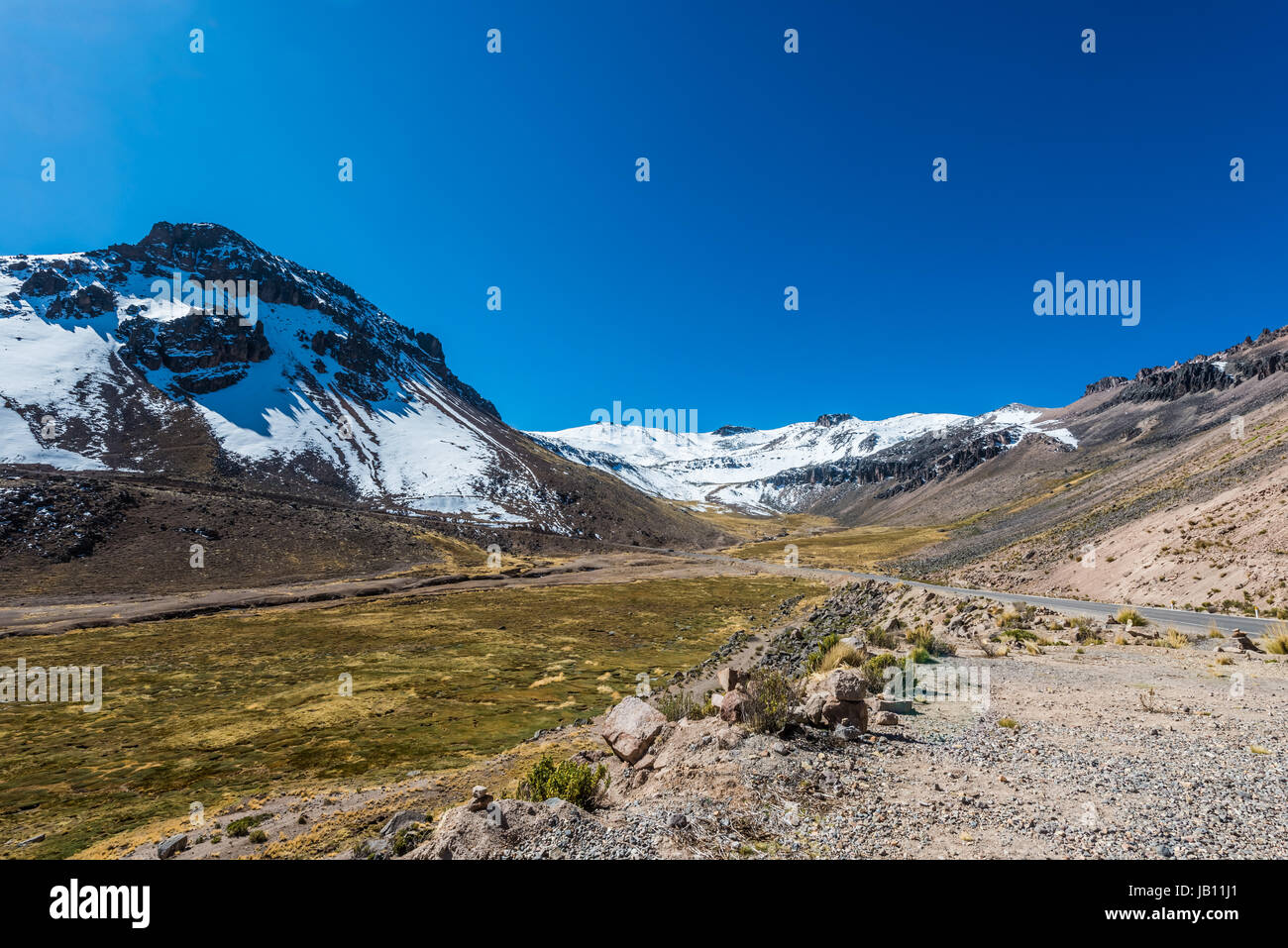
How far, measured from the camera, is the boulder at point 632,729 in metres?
11.6

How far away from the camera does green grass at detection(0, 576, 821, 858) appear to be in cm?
1648

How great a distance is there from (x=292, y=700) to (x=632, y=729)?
2324cm

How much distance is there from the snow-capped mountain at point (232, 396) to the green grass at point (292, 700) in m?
69.2

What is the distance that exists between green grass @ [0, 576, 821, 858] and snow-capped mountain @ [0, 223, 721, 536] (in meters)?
69.2

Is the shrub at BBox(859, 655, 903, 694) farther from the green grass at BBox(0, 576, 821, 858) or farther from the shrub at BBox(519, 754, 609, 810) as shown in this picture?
the green grass at BBox(0, 576, 821, 858)

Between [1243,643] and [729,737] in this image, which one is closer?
[729,737]

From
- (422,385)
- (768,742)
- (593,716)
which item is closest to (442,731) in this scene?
(593,716)

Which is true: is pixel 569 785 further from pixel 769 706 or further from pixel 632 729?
pixel 769 706

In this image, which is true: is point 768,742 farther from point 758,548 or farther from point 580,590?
point 758,548

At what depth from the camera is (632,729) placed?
1207cm

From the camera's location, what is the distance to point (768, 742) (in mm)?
9492
